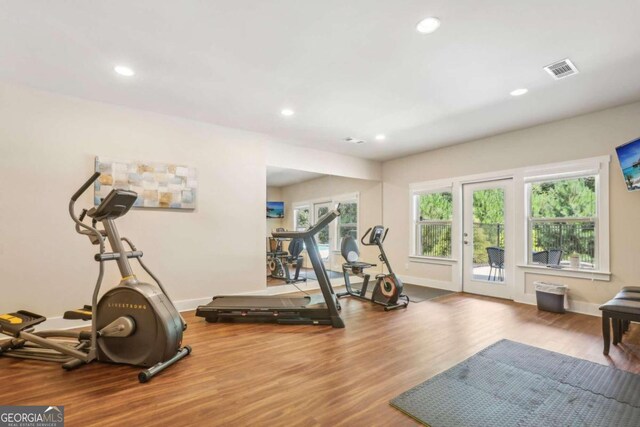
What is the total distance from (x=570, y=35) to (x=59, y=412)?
456 centimetres

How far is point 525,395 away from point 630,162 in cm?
324

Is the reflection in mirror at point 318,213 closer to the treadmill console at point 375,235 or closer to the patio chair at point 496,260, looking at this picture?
the treadmill console at point 375,235

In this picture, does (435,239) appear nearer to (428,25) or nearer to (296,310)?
(296,310)

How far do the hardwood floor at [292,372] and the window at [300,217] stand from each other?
2.37m

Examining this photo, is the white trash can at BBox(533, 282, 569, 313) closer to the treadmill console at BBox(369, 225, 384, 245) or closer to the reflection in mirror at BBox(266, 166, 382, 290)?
the treadmill console at BBox(369, 225, 384, 245)

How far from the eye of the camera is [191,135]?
4461 millimetres

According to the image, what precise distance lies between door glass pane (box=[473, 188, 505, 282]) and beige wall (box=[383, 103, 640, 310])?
0.46 meters

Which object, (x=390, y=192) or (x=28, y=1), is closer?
(x=28, y=1)

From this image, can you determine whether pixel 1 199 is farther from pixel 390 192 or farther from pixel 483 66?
pixel 390 192

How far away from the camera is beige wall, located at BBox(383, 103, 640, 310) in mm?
3889

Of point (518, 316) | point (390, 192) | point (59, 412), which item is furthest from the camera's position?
point (390, 192)

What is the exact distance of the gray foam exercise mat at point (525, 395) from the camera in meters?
1.86

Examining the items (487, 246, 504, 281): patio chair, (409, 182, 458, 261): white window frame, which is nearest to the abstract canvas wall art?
(409, 182, 458, 261): white window frame

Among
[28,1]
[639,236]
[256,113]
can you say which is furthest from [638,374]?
[28,1]
